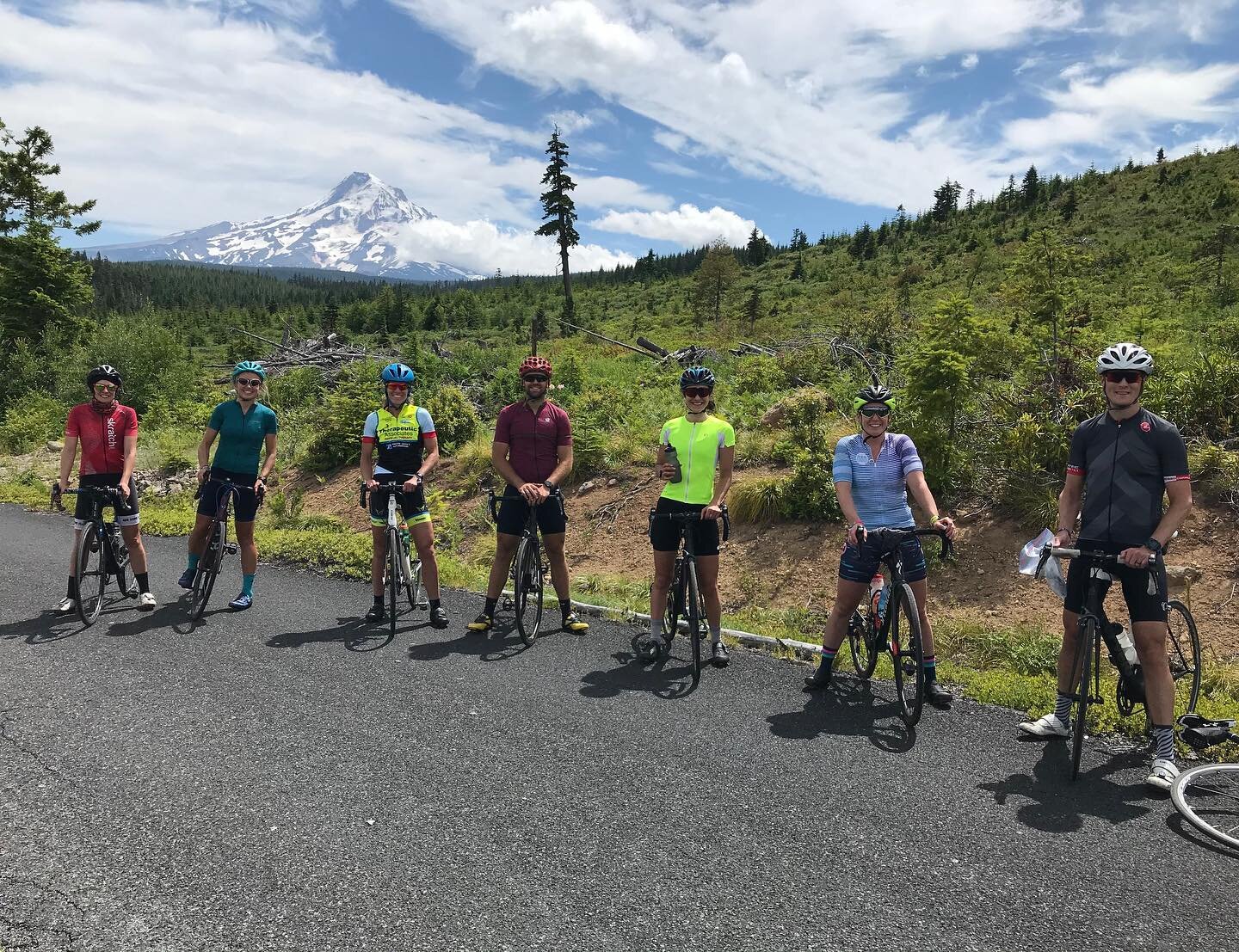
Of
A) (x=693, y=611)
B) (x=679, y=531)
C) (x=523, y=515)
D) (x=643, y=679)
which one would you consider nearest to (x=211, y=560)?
(x=523, y=515)

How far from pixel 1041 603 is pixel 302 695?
6957 millimetres

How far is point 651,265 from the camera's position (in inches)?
4240

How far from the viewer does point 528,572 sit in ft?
21.8

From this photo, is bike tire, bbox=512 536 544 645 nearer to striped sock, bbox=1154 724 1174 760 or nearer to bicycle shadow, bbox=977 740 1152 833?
bicycle shadow, bbox=977 740 1152 833

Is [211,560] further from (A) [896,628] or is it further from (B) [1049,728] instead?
(B) [1049,728]

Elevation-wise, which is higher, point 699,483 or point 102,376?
point 102,376

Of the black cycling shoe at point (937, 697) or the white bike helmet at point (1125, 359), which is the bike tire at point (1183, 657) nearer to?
the black cycling shoe at point (937, 697)

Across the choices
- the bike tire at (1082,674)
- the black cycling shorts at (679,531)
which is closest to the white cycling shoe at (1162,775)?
the bike tire at (1082,674)

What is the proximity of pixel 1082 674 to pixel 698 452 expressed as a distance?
2.99 meters

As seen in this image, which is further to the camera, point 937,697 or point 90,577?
point 90,577

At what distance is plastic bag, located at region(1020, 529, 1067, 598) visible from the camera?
15.2ft

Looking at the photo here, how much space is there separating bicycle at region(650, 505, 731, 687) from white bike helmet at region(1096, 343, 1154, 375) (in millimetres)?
2709

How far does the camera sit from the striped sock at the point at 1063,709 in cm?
462

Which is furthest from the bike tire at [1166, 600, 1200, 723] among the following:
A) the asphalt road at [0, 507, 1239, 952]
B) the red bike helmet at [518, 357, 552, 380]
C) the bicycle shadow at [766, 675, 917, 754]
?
the red bike helmet at [518, 357, 552, 380]
